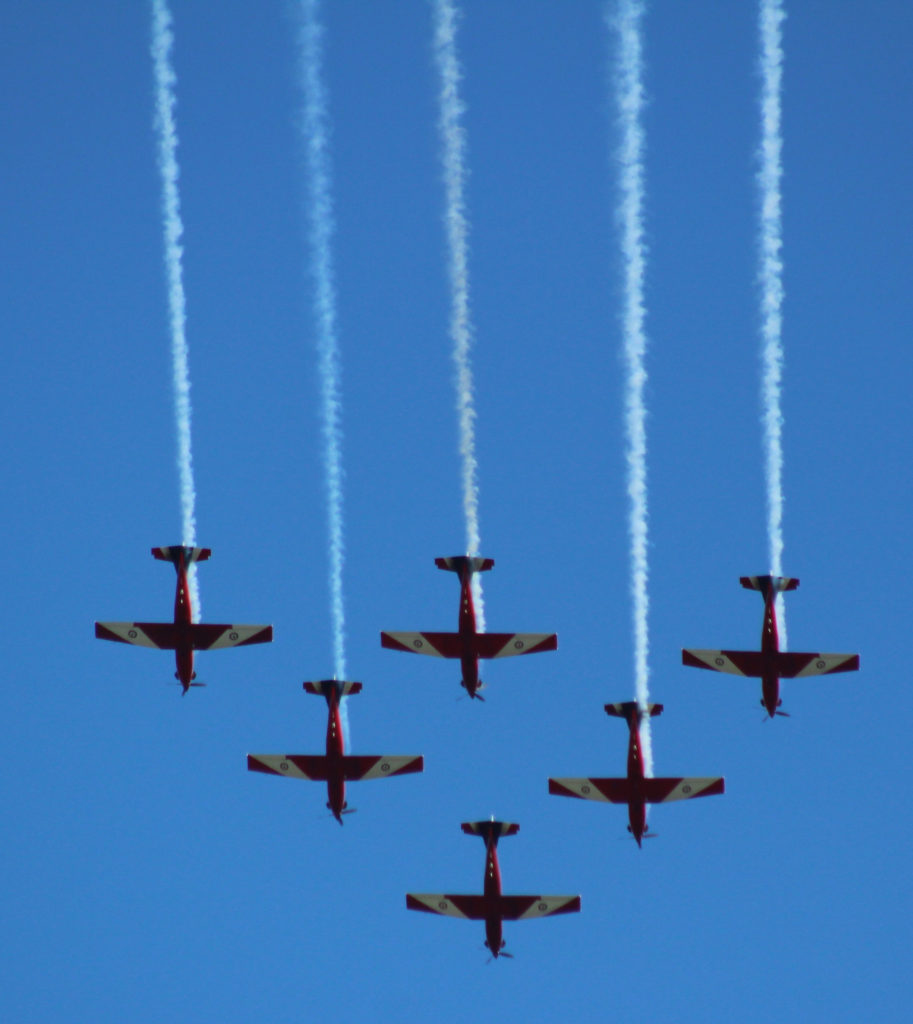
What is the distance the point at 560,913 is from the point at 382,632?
6.31 meters

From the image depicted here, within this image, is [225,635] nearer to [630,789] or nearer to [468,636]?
[468,636]

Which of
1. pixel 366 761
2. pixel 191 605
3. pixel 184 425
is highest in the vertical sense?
pixel 184 425

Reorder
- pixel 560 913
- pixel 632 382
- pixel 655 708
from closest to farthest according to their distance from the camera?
pixel 632 382, pixel 655 708, pixel 560 913

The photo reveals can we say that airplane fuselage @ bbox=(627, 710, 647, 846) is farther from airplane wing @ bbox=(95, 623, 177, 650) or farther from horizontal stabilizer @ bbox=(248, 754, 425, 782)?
airplane wing @ bbox=(95, 623, 177, 650)

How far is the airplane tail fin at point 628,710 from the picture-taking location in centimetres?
4338

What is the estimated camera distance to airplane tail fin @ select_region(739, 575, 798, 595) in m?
42.7

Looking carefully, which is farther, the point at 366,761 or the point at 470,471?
the point at 366,761

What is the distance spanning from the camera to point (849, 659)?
1759 inches

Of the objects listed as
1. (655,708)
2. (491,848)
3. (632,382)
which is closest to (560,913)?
(491,848)

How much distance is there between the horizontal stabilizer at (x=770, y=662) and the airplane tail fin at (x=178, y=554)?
354 inches

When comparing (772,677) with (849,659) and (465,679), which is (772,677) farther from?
(465,679)

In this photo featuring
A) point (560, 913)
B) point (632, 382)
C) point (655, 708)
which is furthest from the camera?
point (560, 913)

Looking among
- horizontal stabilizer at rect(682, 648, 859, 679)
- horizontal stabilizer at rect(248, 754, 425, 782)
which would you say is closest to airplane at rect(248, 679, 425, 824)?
horizontal stabilizer at rect(248, 754, 425, 782)

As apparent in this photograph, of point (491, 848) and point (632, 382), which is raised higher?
point (632, 382)
